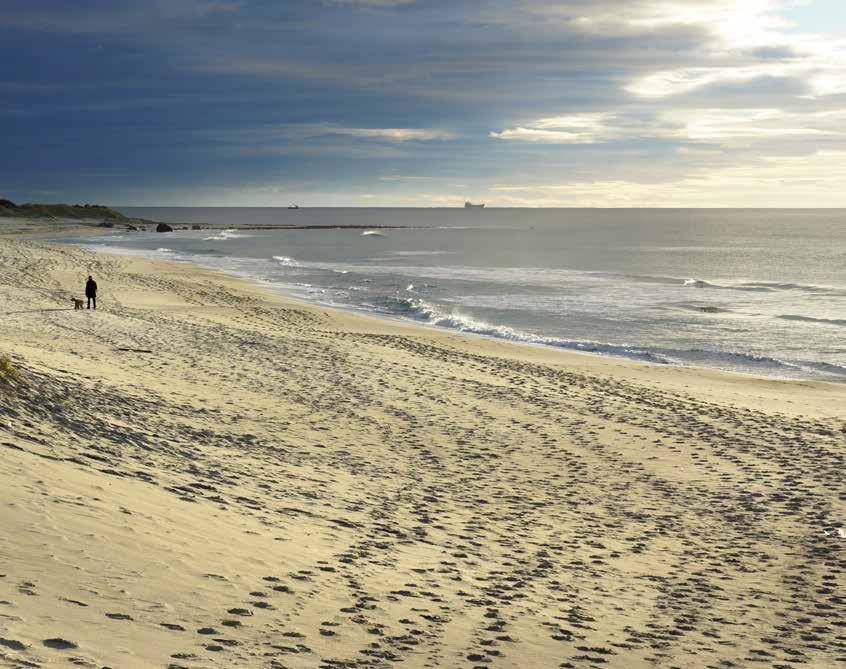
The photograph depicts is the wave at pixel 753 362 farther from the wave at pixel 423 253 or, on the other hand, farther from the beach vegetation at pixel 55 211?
the beach vegetation at pixel 55 211

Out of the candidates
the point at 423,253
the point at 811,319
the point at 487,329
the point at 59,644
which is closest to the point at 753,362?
the point at 487,329

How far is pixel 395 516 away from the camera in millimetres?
10883

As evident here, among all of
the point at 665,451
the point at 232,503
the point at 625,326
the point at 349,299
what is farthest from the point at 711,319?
the point at 232,503

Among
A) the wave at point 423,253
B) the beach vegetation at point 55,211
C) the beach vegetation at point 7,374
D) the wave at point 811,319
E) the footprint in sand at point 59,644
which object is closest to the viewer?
the footprint in sand at point 59,644

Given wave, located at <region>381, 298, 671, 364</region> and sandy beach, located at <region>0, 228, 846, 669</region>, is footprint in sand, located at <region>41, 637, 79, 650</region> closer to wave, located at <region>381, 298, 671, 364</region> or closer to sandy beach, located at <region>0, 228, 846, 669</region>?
sandy beach, located at <region>0, 228, 846, 669</region>

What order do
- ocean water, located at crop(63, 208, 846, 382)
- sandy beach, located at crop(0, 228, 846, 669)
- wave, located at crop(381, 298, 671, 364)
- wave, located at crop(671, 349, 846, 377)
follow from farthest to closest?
1. ocean water, located at crop(63, 208, 846, 382)
2. wave, located at crop(381, 298, 671, 364)
3. wave, located at crop(671, 349, 846, 377)
4. sandy beach, located at crop(0, 228, 846, 669)

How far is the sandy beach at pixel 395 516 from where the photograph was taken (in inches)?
268

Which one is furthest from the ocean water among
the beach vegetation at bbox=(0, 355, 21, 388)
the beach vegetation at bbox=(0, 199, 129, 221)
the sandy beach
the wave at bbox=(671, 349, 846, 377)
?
the beach vegetation at bbox=(0, 199, 129, 221)

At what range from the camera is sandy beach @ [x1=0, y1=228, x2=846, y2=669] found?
22.4 feet

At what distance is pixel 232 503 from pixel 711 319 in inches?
1475

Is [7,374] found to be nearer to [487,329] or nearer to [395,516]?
[395,516]

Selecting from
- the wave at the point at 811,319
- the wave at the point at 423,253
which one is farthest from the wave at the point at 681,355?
the wave at the point at 423,253

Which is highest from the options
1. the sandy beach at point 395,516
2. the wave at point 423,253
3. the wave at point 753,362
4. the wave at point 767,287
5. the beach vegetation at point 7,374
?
the wave at point 423,253

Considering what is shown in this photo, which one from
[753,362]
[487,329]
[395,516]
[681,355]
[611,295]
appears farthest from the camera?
[611,295]
